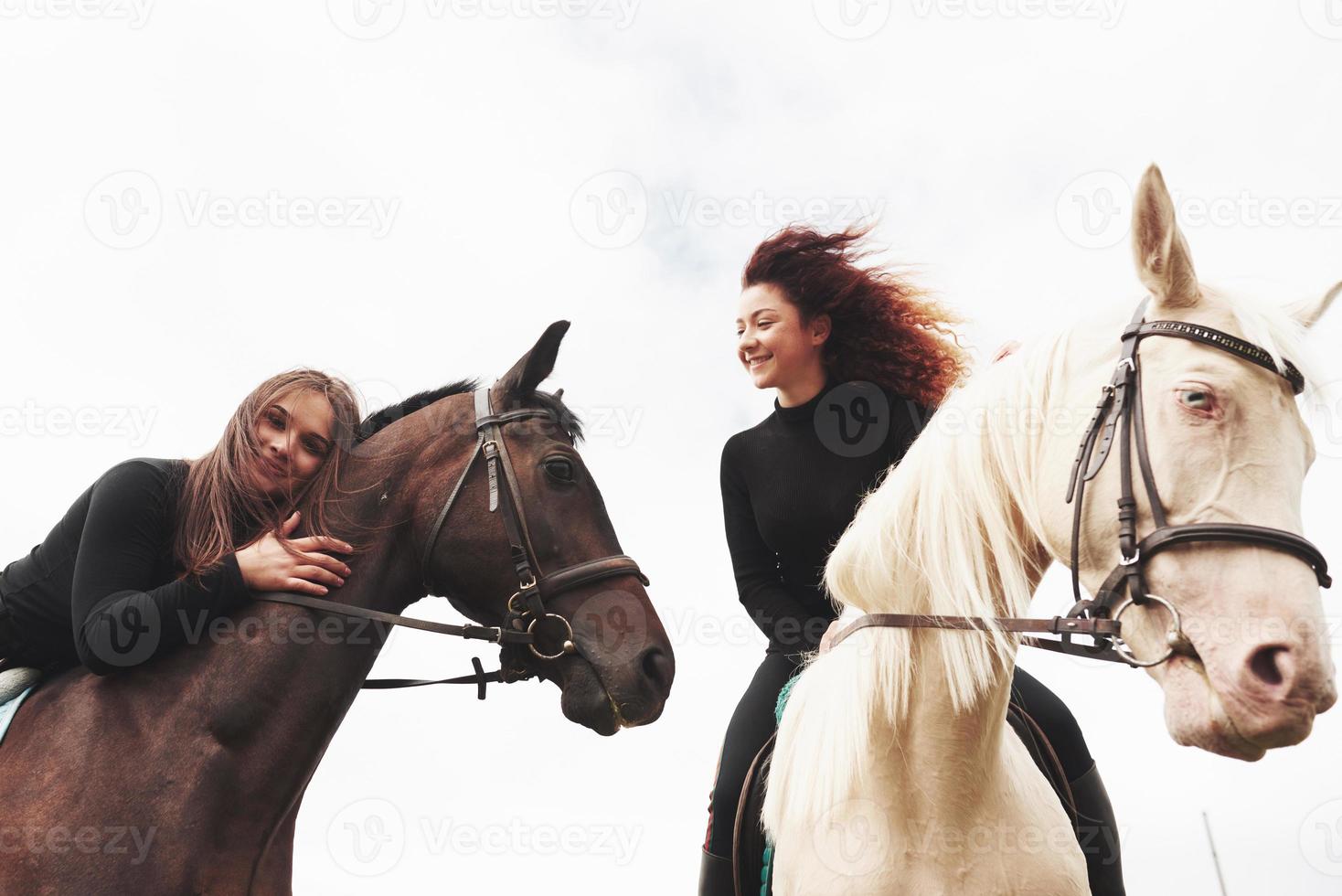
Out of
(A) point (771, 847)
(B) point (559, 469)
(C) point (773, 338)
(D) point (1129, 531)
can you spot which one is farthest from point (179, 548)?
(D) point (1129, 531)

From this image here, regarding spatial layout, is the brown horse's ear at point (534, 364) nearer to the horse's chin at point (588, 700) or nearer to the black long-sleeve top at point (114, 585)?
the horse's chin at point (588, 700)

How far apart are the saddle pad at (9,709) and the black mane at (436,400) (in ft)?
5.42

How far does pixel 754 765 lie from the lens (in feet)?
13.8

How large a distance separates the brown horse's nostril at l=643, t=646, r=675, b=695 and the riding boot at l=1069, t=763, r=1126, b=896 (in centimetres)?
176

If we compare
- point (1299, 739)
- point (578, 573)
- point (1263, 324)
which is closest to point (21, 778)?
point (578, 573)

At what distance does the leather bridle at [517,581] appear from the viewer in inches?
167

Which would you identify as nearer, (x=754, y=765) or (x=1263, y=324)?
(x=1263, y=324)

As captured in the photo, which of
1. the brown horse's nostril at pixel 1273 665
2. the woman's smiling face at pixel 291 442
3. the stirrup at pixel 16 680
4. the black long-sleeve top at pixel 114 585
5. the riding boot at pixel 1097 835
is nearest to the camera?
the brown horse's nostril at pixel 1273 665

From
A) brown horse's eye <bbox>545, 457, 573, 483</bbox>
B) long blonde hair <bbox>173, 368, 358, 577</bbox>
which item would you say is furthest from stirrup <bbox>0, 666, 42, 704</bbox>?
brown horse's eye <bbox>545, 457, 573, 483</bbox>

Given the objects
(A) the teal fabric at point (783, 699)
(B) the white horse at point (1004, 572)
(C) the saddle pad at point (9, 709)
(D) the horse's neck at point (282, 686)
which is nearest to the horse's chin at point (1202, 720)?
(B) the white horse at point (1004, 572)

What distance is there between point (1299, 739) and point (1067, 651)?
0.65m

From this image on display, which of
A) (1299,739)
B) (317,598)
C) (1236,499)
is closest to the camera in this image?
(1299,739)

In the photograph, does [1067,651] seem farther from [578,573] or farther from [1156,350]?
[578,573]

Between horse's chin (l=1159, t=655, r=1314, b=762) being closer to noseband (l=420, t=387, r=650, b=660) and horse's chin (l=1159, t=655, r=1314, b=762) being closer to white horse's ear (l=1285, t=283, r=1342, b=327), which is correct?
white horse's ear (l=1285, t=283, r=1342, b=327)
